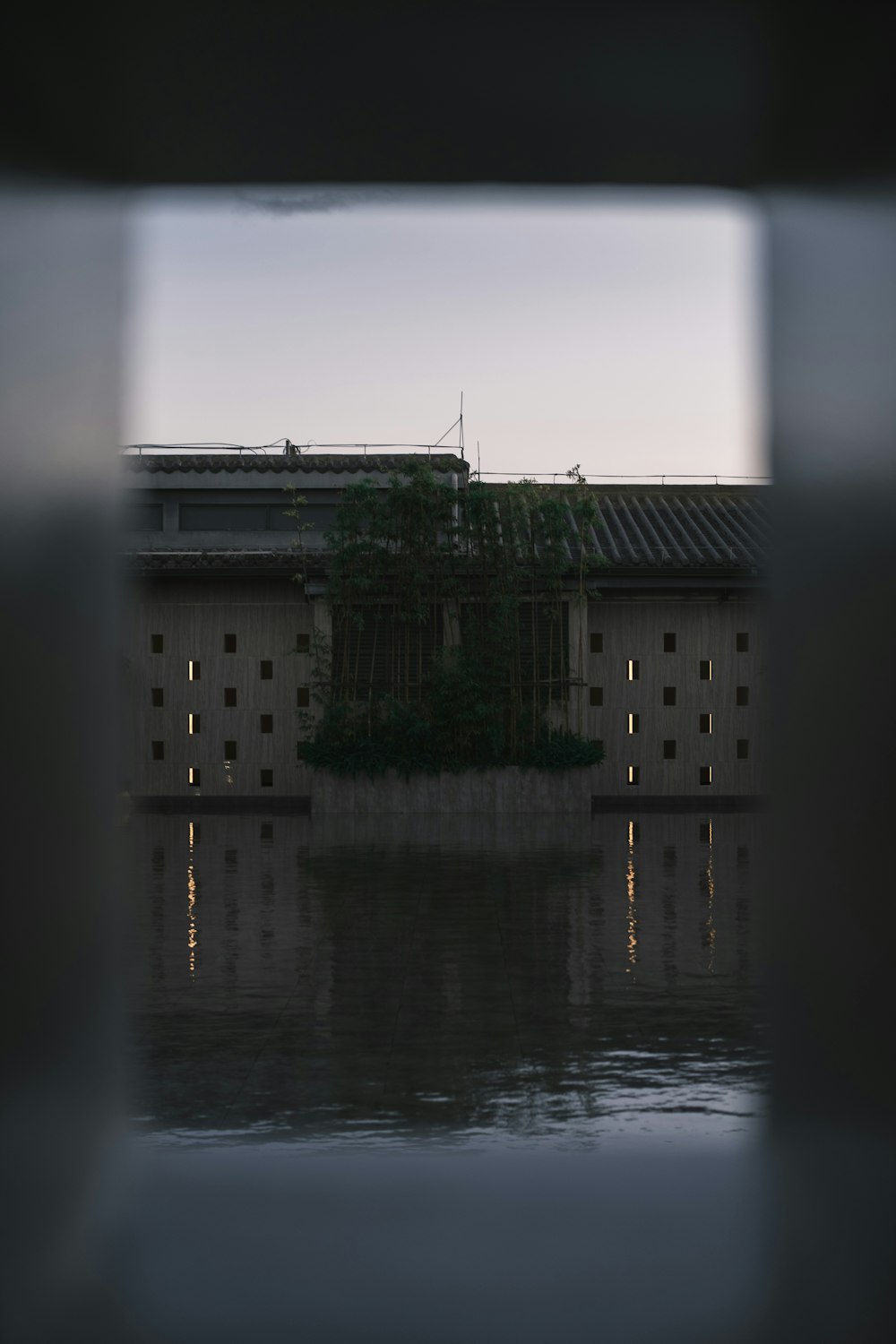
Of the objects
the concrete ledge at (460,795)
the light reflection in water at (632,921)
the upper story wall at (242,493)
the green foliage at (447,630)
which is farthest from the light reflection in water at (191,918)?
the upper story wall at (242,493)

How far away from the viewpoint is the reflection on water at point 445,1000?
4293 mm

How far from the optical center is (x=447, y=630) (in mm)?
19016

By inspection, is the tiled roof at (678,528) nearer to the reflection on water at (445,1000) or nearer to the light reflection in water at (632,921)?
the light reflection in water at (632,921)

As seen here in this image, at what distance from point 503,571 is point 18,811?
16213 millimetres

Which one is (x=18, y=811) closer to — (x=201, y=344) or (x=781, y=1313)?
(x=781, y=1313)

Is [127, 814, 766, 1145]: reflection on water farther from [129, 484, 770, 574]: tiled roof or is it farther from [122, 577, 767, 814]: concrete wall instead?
[129, 484, 770, 574]: tiled roof

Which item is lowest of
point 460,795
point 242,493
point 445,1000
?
point 445,1000

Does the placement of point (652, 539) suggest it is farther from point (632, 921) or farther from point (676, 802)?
point (632, 921)

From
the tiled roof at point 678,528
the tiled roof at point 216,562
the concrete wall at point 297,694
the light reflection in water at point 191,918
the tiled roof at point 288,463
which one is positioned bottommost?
the light reflection in water at point 191,918

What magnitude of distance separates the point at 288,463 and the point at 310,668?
3721 mm

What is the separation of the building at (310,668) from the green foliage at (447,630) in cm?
55

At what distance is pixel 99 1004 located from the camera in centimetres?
328

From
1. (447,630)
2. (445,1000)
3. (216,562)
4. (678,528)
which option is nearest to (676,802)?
(447,630)

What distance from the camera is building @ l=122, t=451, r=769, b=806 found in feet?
64.8
